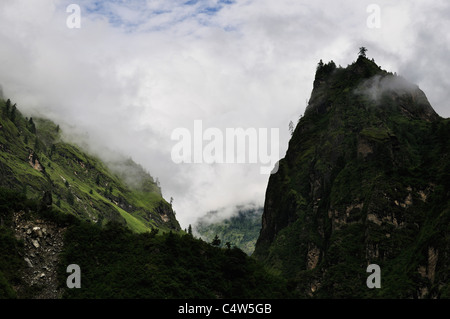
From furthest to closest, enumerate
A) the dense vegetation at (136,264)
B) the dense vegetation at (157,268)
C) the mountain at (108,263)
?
the dense vegetation at (157,268) → the dense vegetation at (136,264) → the mountain at (108,263)

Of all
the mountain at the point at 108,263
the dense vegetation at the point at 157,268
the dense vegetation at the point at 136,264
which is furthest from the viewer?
the dense vegetation at the point at 157,268

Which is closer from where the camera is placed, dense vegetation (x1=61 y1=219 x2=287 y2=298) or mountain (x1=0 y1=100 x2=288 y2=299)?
mountain (x1=0 y1=100 x2=288 y2=299)

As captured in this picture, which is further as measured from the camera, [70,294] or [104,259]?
[104,259]

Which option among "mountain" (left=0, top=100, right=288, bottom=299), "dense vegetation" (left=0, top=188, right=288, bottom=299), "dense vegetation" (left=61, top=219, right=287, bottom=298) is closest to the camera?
"mountain" (left=0, top=100, right=288, bottom=299)

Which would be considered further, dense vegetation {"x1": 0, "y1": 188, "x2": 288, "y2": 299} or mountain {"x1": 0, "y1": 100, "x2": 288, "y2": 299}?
dense vegetation {"x1": 0, "y1": 188, "x2": 288, "y2": 299}

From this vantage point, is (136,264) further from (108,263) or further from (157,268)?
(108,263)

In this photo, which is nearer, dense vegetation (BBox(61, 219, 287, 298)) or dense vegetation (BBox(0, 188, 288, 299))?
dense vegetation (BBox(0, 188, 288, 299))

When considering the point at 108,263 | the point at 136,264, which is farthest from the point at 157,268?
the point at 108,263

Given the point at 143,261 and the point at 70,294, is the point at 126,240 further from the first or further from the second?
the point at 70,294

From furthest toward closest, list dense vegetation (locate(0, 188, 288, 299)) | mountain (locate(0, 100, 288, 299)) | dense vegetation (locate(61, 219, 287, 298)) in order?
dense vegetation (locate(61, 219, 287, 298)) → dense vegetation (locate(0, 188, 288, 299)) → mountain (locate(0, 100, 288, 299))

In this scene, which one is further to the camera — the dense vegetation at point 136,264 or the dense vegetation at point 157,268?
the dense vegetation at point 157,268
